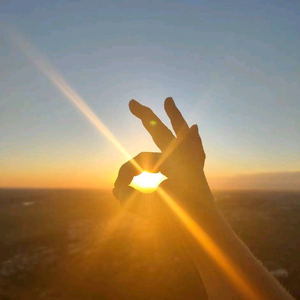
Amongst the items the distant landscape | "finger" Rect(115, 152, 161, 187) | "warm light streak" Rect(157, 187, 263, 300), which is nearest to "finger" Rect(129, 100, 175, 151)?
"finger" Rect(115, 152, 161, 187)

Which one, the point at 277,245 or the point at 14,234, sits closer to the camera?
the point at 277,245

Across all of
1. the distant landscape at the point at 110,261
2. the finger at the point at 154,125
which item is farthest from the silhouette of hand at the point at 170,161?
the distant landscape at the point at 110,261

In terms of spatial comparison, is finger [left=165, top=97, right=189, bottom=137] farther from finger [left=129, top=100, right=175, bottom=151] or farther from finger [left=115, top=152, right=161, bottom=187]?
finger [left=115, top=152, right=161, bottom=187]

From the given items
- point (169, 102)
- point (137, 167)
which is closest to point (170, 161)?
point (137, 167)

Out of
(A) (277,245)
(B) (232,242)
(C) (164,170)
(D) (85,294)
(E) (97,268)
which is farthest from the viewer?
(A) (277,245)

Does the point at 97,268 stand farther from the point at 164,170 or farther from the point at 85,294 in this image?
the point at 164,170

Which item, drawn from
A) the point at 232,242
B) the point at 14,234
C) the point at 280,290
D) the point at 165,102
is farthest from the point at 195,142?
the point at 14,234
